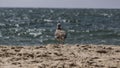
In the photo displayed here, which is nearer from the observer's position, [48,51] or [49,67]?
[49,67]

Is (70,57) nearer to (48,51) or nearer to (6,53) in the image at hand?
(48,51)

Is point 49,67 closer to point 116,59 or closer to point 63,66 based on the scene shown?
point 63,66

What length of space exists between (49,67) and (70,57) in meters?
1.62

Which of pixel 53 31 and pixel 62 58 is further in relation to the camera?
pixel 53 31

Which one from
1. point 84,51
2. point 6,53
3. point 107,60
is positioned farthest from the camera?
point 84,51

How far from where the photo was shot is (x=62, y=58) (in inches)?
438

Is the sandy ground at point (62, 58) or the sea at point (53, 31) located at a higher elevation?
the sandy ground at point (62, 58)

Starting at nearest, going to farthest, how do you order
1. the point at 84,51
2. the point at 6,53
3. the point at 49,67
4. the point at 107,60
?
the point at 49,67 < the point at 107,60 < the point at 6,53 < the point at 84,51

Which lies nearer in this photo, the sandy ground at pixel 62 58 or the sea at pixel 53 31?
the sandy ground at pixel 62 58

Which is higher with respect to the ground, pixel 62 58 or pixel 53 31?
pixel 62 58

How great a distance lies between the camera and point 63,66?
392 inches

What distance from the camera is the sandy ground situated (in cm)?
1016

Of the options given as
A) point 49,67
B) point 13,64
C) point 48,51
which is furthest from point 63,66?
point 48,51

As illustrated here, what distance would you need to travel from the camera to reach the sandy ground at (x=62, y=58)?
10156 mm
